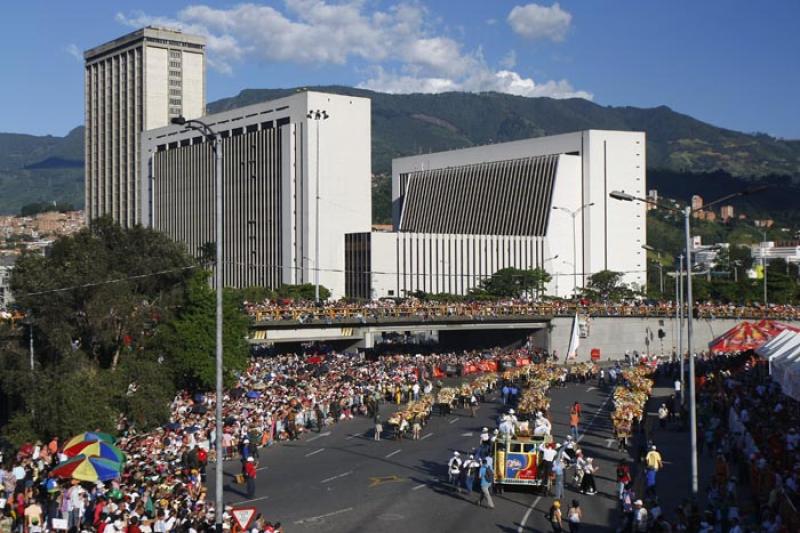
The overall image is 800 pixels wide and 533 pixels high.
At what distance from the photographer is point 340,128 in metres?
124

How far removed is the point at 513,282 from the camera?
4205 inches

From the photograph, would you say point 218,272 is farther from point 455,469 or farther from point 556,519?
point 455,469

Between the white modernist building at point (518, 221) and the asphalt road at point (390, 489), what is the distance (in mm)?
80252

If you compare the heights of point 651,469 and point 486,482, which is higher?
point 651,469

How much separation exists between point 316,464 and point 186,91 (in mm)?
174255

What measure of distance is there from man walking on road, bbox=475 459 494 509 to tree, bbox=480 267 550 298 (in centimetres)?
7709

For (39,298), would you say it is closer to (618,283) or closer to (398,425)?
(398,425)

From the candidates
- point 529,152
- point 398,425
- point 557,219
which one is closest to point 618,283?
point 557,219

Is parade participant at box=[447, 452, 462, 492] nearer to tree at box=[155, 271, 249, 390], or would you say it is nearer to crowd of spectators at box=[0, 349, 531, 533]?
crowd of spectators at box=[0, 349, 531, 533]

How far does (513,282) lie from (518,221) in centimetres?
3150

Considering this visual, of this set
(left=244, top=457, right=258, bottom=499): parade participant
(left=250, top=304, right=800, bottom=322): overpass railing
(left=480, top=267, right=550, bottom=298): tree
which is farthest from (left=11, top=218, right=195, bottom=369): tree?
(left=480, top=267, right=550, bottom=298): tree

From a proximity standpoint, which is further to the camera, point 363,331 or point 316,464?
point 363,331

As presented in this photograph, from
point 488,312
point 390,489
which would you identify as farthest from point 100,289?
point 488,312

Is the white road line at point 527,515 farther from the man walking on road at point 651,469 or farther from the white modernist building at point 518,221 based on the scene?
the white modernist building at point 518,221
